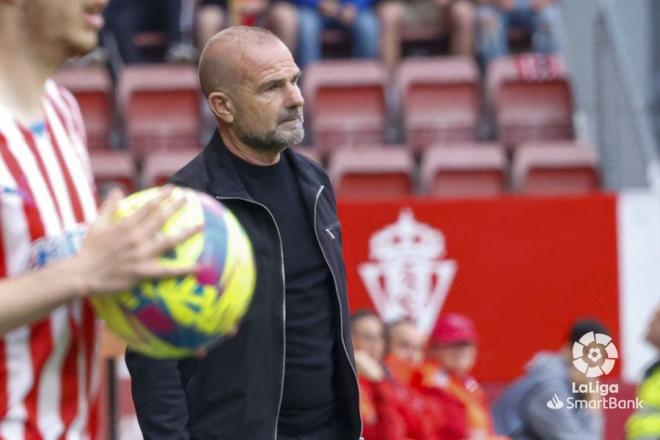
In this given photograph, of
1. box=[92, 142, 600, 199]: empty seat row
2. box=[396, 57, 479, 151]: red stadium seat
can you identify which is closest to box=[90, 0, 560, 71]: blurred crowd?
box=[396, 57, 479, 151]: red stadium seat

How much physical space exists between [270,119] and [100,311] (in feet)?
5.01

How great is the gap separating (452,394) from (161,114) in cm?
386

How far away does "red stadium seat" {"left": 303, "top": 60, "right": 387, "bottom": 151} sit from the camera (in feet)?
30.7

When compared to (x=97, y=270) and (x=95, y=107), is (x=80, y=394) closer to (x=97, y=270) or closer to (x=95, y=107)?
(x=97, y=270)

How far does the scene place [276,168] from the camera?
12.6ft

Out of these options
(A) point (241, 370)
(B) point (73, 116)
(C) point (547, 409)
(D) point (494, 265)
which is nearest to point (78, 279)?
(B) point (73, 116)

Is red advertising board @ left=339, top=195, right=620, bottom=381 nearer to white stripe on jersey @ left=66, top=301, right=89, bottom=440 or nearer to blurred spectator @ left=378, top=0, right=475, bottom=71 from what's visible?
blurred spectator @ left=378, top=0, right=475, bottom=71

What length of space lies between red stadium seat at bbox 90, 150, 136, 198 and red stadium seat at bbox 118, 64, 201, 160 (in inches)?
26.3

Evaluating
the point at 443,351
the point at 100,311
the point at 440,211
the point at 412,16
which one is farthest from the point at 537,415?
the point at 412,16

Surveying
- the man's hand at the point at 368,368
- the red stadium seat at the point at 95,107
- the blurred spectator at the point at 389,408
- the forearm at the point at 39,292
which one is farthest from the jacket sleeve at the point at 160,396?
the red stadium seat at the point at 95,107

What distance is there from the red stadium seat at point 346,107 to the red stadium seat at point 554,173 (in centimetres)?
113

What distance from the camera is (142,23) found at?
34.6 ft

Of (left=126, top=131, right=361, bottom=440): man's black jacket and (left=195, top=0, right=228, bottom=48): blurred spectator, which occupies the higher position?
(left=195, top=0, right=228, bottom=48): blurred spectator

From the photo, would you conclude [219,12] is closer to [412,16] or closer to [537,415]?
[412,16]
